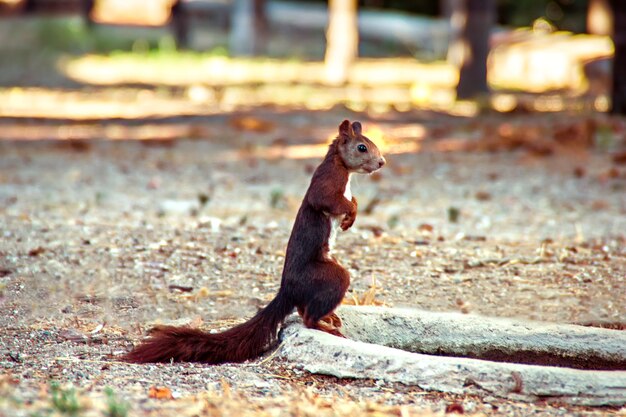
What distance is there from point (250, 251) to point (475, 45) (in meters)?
8.78

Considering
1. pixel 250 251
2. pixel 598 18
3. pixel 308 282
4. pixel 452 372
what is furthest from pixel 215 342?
pixel 598 18

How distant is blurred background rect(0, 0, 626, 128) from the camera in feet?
47.7

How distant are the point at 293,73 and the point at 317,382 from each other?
1548 centimetres

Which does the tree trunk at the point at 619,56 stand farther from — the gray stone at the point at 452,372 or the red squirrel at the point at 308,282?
the gray stone at the point at 452,372

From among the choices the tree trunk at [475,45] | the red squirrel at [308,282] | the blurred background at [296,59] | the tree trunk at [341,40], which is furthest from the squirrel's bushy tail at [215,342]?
the tree trunk at [341,40]

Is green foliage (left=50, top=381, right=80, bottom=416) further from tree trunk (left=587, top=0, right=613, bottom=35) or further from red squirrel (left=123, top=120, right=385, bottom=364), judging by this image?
tree trunk (left=587, top=0, right=613, bottom=35)

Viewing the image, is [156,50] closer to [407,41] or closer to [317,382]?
[407,41]

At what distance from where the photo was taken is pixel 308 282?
174 inches

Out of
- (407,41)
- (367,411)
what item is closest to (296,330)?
(367,411)

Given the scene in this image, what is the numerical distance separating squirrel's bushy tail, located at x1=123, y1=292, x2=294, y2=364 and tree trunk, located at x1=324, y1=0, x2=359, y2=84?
43.2ft

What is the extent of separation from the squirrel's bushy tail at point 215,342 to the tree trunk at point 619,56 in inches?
347

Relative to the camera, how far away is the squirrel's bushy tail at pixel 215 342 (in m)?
4.32

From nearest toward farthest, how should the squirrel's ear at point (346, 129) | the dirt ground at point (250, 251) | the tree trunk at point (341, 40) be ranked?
the dirt ground at point (250, 251) → the squirrel's ear at point (346, 129) → the tree trunk at point (341, 40)

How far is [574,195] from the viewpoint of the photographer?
8680mm
